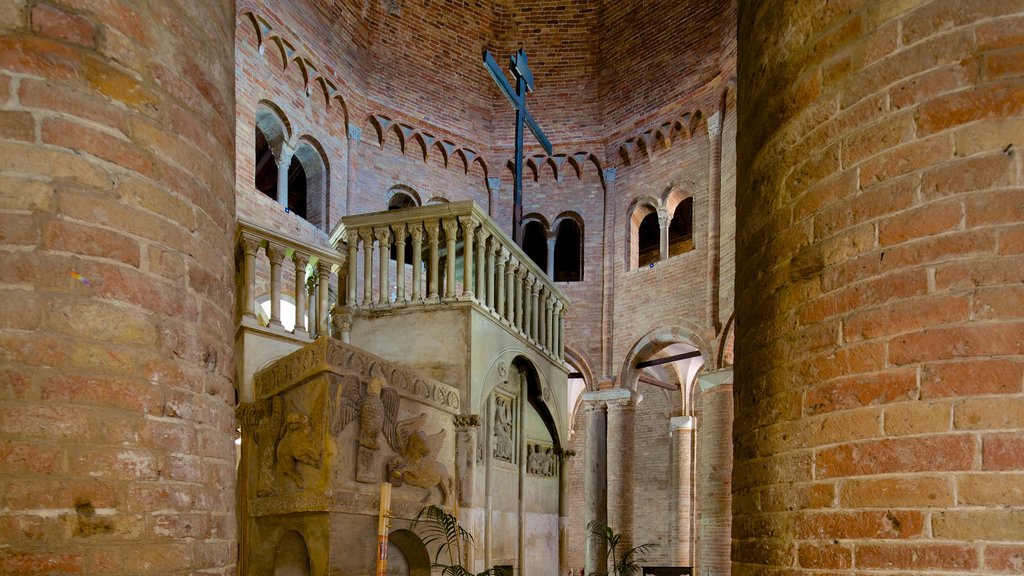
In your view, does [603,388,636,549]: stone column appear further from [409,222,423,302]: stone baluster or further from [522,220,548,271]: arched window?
[409,222,423,302]: stone baluster

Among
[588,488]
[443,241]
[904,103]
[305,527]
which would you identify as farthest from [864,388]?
[588,488]

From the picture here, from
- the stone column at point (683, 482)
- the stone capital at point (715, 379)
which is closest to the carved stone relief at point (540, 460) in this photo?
the stone capital at point (715, 379)

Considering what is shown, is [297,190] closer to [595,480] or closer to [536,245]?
[536,245]

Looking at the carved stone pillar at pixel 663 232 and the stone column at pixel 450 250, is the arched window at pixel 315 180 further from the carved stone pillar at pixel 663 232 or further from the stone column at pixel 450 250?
the stone column at pixel 450 250

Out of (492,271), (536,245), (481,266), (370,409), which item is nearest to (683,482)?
(536,245)

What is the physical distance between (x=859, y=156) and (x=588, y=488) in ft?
48.0

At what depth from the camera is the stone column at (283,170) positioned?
1350cm

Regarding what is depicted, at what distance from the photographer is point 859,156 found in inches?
102

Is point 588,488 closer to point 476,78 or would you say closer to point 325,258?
point 476,78

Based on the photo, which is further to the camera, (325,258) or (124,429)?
(325,258)

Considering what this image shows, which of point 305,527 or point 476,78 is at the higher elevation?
point 476,78

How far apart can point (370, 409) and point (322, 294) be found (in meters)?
2.05

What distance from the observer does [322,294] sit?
25.3ft

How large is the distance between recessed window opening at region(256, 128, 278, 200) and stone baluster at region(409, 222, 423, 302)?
917 cm
